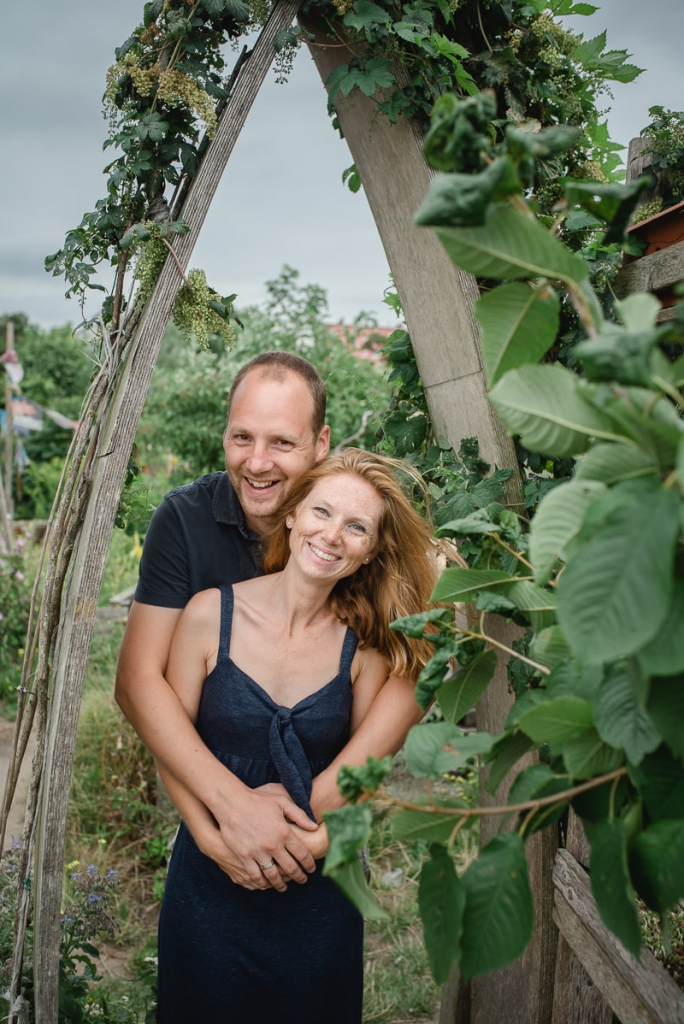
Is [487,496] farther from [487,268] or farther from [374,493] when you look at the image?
[487,268]

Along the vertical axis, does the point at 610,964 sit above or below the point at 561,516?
below

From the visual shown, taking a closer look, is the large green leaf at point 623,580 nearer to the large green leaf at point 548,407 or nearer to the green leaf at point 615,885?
the large green leaf at point 548,407

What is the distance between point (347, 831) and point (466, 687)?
0.33 meters

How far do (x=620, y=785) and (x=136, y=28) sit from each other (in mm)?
1788

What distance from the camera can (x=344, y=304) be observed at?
23.1ft

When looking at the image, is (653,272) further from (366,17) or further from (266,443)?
(266,443)

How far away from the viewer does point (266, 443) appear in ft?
Answer: 6.40

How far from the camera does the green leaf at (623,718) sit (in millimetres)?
614

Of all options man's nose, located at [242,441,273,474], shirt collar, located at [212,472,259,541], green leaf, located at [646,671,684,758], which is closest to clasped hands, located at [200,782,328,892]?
shirt collar, located at [212,472,259,541]

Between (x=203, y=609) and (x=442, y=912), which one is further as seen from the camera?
(x=203, y=609)

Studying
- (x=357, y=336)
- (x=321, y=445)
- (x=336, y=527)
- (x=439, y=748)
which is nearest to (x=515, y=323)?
(x=439, y=748)

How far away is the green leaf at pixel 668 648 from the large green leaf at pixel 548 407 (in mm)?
149

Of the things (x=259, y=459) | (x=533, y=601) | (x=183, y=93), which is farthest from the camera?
(x=259, y=459)

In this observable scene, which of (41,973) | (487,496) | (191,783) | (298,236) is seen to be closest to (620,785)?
(487,496)
